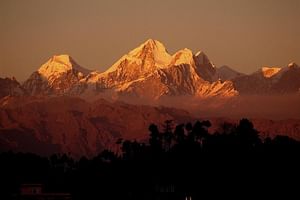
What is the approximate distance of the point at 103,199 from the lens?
18212 centimetres

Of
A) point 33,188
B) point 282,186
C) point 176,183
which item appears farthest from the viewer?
point 176,183

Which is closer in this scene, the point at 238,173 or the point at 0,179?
the point at 238,173

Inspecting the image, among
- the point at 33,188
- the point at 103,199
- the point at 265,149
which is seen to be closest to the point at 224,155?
the point at 265,149

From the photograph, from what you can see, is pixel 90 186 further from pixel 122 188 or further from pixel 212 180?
pixel 212 180

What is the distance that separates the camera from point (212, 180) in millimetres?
178875

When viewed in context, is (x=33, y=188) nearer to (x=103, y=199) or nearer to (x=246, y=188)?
(x=103, y=199)

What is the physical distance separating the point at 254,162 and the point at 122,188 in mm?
26960

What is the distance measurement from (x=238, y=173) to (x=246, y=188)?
8189 millimetres

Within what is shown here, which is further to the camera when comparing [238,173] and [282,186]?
[238,173]

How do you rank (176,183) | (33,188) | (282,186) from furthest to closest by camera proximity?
(176,183) → (33,188) → (282,186)

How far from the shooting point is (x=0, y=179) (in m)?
197

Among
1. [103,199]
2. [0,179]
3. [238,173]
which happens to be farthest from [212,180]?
[0,179]

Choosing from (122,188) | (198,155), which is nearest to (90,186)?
(122,188)

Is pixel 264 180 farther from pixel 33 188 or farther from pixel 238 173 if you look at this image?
pixel 33 188
